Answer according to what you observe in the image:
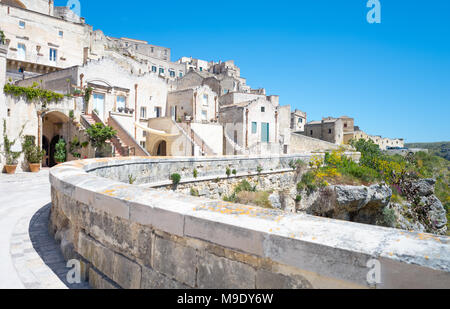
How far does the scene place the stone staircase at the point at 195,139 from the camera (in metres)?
21.8

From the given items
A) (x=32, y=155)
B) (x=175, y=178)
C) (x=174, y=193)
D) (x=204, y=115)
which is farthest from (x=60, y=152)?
(x=174, y=193)

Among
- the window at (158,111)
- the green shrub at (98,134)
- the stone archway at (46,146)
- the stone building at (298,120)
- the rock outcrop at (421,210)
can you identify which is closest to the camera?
the green shrub at (98,134)

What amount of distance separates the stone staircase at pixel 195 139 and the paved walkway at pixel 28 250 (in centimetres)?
1488

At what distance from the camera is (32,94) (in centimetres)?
1638

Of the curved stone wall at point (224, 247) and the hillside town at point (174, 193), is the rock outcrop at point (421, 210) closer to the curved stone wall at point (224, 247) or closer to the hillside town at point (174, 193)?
the hillside town at point (174, 193)

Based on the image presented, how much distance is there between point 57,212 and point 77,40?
36.0 m

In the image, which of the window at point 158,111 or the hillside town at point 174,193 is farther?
the window at point 158,111

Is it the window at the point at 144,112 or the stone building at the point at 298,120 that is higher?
the stone building at the point at 298,120

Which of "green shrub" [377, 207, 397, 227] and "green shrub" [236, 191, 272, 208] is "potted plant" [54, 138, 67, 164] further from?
"green shrub" [377, 207, 397, 227]

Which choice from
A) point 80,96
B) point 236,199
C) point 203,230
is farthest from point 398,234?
point 80,96

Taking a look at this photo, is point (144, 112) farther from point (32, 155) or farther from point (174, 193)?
point (174, 193)

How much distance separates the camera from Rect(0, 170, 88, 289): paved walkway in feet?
10.1

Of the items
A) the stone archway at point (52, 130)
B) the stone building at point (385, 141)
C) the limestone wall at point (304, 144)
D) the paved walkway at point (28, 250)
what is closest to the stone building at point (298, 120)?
the limestone wall at point (304, 144)
